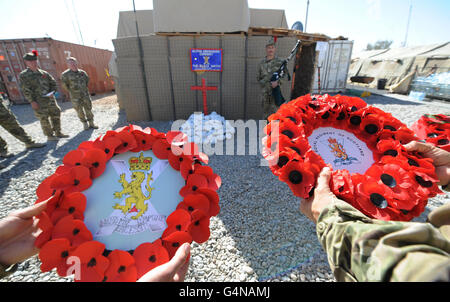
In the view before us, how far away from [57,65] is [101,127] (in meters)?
6.55

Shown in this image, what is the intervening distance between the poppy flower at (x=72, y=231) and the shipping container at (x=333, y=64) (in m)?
Answer: 11.2

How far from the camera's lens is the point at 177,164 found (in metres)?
1.41

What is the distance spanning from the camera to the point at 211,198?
1288 mm

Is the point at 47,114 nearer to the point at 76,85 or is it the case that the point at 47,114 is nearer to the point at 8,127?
the point at 8,127

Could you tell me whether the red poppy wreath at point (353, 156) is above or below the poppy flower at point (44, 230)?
above

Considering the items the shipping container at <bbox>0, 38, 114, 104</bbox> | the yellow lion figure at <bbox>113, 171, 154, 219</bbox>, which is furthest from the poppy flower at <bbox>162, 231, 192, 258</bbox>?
the shipping container at <bbox>0, 38, 114, 104</bbox>

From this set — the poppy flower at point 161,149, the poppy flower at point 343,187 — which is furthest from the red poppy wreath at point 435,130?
the poppy flower at point 161,149

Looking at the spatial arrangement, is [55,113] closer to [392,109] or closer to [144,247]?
[144,247]

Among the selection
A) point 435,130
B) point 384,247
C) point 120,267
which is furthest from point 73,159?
point 435,130

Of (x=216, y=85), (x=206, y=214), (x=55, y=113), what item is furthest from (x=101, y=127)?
(x=206, y=214)

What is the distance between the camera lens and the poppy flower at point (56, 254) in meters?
1.00

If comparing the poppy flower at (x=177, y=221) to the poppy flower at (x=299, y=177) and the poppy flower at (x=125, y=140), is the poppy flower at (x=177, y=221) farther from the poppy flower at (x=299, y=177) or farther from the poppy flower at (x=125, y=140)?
the poppy flower at (x=299, y=177)

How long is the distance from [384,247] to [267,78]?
4.93 meters

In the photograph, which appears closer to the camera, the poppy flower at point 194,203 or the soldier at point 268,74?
the poppy flower at point 194,203
